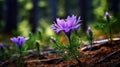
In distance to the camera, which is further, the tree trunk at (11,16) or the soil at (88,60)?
the tree trunk at (11,16)

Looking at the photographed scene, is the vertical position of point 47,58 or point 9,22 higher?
point 9,22

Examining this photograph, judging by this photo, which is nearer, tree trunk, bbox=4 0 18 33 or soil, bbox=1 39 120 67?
soil, bbox=1 39 120 67

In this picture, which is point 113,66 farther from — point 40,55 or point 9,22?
point 9,22

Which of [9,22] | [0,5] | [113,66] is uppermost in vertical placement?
[0,5]

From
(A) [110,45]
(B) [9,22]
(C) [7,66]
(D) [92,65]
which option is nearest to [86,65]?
(D) [92,65]

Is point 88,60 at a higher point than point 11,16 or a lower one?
lower

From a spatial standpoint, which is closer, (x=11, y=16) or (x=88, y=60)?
(x=88, y=60)

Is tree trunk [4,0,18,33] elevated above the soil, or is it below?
above

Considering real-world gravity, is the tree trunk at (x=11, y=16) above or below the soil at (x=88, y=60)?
above
